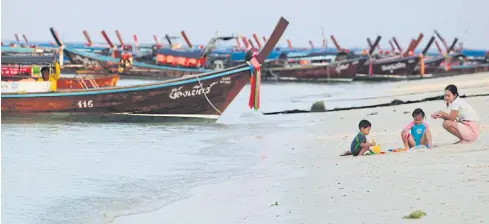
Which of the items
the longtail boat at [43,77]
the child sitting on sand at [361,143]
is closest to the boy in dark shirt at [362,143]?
the child sitting on sand at [361,143]

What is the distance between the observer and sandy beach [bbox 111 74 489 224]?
340 inches

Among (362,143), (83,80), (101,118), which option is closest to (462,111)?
(362,143)

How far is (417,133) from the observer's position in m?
12.8

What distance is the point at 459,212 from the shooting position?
27.0 feet

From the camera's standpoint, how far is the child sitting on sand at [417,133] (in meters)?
12.7

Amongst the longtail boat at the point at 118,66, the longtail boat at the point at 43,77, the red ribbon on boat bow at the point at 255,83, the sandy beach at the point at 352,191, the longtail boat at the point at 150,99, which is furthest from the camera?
the longtail boat at the point at 118,66

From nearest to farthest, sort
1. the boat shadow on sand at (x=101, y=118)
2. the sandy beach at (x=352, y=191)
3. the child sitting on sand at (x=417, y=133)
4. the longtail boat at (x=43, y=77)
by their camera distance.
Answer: the sandy beach at (x=352, y=191) → the child sitting on sand at (x=417, y=133) → the boat shadow on sand at (x=101, y=118) → the longtail boat at (x=43, y=77)

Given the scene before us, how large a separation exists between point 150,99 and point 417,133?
39.2ft

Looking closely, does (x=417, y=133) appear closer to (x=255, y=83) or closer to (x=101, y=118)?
(x=255, y=83)

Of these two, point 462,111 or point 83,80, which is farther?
point 83,80

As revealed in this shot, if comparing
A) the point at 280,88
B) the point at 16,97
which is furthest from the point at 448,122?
the point at 280,88

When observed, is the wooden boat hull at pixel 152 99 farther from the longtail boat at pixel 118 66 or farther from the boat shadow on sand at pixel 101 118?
the longtail boat at pixel 118 66

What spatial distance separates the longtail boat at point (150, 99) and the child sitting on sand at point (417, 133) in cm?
1049

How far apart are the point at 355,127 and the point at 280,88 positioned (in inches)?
1016
